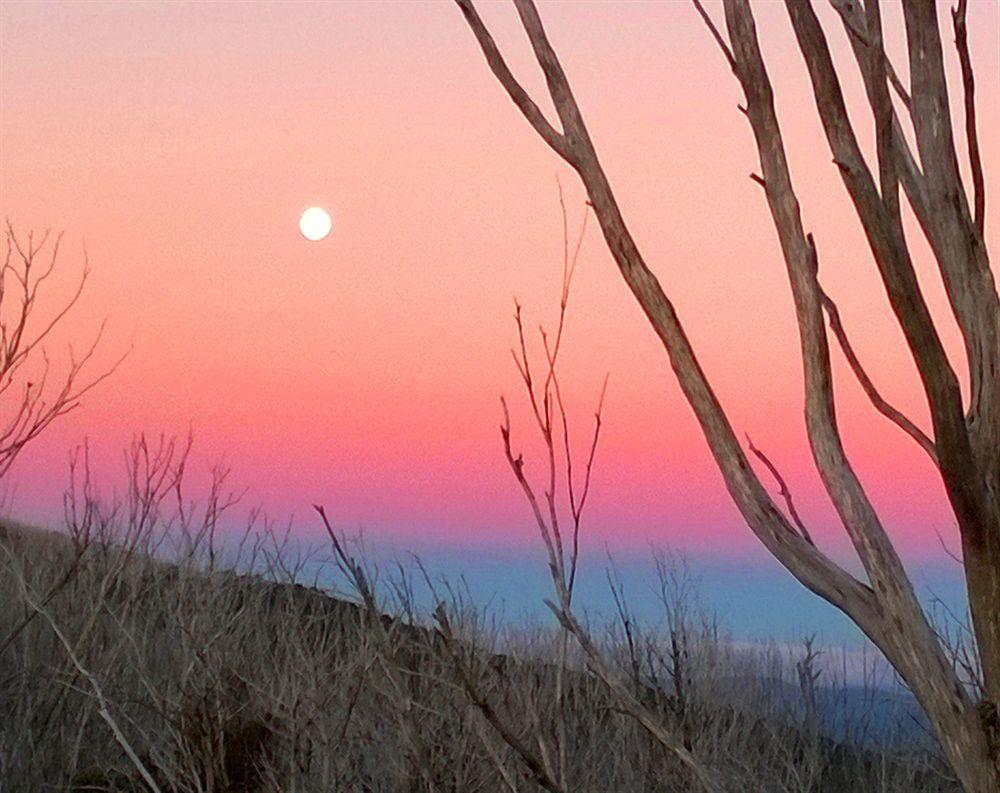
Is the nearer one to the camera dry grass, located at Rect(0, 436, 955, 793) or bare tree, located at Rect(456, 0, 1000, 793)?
bare tree, located at Rect(456, 0, 1000, 793)

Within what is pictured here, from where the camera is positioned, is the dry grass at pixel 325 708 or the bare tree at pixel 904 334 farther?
the dry grass at pixel 325 708

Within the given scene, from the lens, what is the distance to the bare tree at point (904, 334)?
5.82 feet

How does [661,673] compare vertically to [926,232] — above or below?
below

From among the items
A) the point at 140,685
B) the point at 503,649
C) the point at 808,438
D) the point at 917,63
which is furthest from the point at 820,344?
the point at 503,649

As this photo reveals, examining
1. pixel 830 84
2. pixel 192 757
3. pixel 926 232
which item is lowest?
pixel 192 757

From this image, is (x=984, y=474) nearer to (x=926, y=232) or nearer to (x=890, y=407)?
(x=890, y=407)

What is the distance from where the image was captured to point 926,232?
1.90 meters

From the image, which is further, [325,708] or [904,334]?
[325,708]

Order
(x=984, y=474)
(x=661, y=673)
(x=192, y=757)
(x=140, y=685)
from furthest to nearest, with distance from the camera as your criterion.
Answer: (x=661, y=673) < (x=140, y=685) < (x=192, y=757) < (x=984, y=474)

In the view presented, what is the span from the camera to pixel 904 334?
1789mm

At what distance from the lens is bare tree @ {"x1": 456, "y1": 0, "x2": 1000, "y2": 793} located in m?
1.77

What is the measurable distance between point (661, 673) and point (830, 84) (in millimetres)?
6172

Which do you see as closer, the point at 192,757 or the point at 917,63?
the point at 917,63

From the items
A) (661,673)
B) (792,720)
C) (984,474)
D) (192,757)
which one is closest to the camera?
(984,474)
